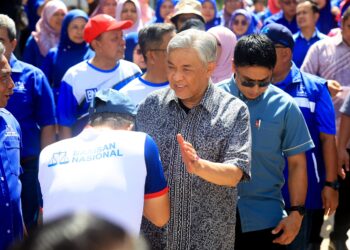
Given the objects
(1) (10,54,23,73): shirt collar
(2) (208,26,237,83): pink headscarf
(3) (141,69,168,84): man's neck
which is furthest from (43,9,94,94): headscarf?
(3) (141,69,168,84): man's neck

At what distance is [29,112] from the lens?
539cm

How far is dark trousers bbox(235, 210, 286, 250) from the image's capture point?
4.01 m

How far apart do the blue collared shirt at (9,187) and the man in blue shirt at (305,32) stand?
4.50 metres

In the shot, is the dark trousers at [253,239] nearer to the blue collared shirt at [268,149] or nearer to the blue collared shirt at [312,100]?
the blue collared shirt at [268,149]

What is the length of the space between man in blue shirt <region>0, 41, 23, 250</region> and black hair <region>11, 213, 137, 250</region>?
2.28m

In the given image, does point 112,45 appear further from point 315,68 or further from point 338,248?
point 338,248

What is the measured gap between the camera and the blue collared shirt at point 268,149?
13.1 ft

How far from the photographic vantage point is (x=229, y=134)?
3.42 meters

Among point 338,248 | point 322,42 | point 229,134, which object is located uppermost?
point 229,134

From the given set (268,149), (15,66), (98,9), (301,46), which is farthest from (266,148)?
(98,9)

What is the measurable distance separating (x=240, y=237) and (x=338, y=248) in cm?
218

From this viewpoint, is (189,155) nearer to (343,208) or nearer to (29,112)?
(29,112)

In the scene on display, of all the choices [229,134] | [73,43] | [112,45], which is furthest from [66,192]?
[73,43]

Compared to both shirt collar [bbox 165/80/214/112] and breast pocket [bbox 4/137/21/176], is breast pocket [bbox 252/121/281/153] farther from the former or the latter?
breast pocket [bbox 4/137/21/176]
